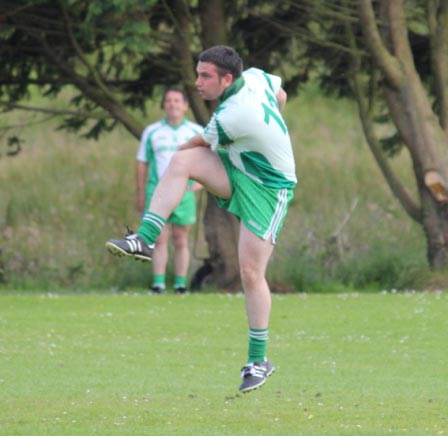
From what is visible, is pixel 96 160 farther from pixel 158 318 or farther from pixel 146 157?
pixel 158 318

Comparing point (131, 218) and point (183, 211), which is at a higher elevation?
point (183, 211)

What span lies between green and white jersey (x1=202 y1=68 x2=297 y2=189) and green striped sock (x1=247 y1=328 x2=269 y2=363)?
102 centimetres

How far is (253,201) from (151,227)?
693 mm

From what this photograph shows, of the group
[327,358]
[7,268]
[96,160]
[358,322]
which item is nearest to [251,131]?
[327,358]

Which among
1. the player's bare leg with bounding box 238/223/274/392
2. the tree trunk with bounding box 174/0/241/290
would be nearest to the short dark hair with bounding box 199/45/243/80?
the player's bare leg with bounding box 238/223/274/392

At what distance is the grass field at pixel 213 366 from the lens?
8.73m

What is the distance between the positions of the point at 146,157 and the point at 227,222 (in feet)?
7.12

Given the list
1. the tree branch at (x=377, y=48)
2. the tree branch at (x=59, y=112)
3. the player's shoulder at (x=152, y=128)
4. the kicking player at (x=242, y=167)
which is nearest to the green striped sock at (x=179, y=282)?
the player's shoulder at (x=152, y=128)

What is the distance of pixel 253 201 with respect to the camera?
8.82 metres

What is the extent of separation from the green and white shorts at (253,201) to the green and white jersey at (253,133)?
5 centimetres

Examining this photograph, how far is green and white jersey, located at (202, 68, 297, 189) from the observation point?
8.62m

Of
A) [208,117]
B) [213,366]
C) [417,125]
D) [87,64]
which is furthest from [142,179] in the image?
[213,366]

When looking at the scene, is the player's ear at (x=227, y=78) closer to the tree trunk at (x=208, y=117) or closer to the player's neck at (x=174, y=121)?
the player's neck at (x=174, y=121)

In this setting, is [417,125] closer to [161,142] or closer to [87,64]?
[161,142]
